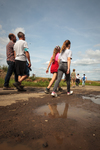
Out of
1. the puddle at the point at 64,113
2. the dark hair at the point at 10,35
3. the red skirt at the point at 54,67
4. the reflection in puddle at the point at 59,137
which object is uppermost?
the dark hair at the point at 10,35

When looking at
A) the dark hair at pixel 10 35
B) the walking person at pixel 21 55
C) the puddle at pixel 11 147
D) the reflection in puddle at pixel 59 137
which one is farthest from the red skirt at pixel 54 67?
the puddle at pixel 11 147

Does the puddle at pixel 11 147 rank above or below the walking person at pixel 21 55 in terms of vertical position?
below

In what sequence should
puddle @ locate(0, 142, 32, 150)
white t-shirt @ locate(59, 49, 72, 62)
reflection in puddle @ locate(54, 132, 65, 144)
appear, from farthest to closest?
1. white t-shirt @ locate(59, 49, 72, 62)
2. reflection in puddle @ locate(54, 132, 65, 144)
3. puddle @ locate(0, 142, 32, 150)

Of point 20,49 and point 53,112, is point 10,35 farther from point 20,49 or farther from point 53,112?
point 53,112

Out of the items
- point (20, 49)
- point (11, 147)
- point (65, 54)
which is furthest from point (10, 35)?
point (11, 147)

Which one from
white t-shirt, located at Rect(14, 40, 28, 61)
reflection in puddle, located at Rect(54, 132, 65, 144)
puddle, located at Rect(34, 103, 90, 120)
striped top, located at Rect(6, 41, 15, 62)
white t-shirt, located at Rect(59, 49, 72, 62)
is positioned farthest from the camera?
striped top, located at Rect(6, 41, 15, 62)

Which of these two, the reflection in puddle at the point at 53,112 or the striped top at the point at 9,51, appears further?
the striped top at the point at 9,51

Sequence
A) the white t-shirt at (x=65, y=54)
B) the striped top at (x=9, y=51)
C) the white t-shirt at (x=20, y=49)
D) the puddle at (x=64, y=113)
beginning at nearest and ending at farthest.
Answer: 1. the puddle at (x=64, y=113)
2. the white t-shirt at (x=65, y=54)
3. the white t-shirt at (x=20, y=49)
4. the striped top at (x=9, y=51)

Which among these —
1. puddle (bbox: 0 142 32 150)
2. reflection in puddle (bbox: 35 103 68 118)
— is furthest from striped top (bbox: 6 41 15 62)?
puddle (bbox: 0 142 32 150)

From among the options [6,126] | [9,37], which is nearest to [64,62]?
[9,37]

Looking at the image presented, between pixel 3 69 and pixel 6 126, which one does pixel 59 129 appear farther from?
pixel 3 69

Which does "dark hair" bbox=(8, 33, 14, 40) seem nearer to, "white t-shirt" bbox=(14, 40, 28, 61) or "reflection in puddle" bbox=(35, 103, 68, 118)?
"white t-shirt" bbox=(14, 40, 28, 61)

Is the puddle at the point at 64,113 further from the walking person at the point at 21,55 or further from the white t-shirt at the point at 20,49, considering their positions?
the white t-shirt at the point at 20,49

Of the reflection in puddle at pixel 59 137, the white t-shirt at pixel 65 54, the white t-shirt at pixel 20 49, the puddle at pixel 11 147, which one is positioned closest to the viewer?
the puddle at pixel 11 147
